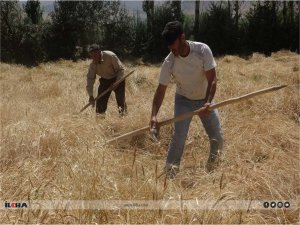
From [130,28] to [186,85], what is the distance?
18.1 meters

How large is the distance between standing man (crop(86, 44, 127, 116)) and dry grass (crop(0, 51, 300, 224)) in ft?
0.74

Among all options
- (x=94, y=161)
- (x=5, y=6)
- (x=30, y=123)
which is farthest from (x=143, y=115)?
(x=5, y=6)

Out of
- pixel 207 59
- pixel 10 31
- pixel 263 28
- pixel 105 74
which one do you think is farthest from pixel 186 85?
pixel 263 28

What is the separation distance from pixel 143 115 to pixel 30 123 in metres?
1.69

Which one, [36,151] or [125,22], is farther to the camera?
[125,22]

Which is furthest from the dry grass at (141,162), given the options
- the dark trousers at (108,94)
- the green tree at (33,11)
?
the green tree at (33,11)

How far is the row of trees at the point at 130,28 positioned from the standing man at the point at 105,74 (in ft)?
45.2

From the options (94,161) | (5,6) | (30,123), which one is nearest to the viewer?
(94,161)

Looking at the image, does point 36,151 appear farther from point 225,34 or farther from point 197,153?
point 225,34

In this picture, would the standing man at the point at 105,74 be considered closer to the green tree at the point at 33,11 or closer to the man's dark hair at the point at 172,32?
the man's dark hair at the point at 172,32

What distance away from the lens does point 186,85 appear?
13.7 feet

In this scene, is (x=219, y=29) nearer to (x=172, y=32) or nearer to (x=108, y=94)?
(x=108, y=94)

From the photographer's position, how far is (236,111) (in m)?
6.82
